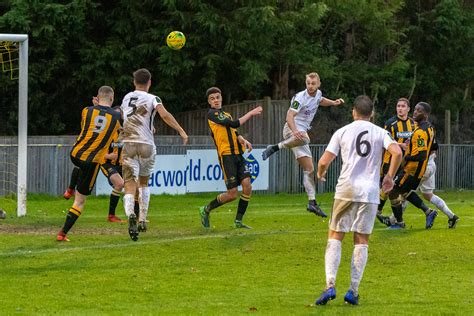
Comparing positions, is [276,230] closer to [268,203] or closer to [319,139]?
[268,203]

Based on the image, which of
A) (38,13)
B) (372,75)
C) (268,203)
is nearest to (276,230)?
(268,203)

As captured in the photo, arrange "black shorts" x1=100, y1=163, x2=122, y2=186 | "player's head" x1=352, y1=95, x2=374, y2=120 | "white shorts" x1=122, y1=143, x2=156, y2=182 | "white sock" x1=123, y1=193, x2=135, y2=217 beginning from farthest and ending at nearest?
1. "black shorts" x1=100, y1=163, x2=122, y2=186
2. "white shorts" x1=122, y1=143, x2=156, y2=182
3. "white sock" x1=123, y1=193, x2=135, y2=217
4. "player's head" x1=352, y1=95, x2=374, y2=120

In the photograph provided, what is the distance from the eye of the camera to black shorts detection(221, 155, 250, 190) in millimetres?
17344

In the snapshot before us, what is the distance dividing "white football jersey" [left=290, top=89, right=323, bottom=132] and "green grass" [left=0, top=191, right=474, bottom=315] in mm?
1795

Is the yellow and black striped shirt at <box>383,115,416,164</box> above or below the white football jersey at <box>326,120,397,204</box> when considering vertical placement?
above

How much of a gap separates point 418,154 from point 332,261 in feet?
25.3

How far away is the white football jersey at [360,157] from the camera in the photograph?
11.0 meters

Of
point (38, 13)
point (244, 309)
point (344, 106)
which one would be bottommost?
point (244, 309)

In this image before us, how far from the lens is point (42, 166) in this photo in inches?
1072

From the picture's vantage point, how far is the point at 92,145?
1591cm

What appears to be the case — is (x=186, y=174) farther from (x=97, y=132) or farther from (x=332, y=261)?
(x=332, y=261)

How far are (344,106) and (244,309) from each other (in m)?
26.9

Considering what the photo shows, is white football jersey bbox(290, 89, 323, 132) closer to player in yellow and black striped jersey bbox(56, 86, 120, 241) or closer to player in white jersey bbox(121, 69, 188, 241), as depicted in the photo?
player in white jersey bbox(121, 69, 188, 241)

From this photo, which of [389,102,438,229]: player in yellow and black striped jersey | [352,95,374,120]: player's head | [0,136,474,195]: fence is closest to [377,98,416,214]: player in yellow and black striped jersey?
[389,102,438,229]: player in yellow and black striped jersey
